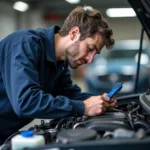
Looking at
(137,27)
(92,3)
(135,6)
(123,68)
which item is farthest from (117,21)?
(135,6)

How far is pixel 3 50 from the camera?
182 cm

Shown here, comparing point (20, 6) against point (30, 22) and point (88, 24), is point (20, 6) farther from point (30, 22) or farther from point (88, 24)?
point (88, 24)

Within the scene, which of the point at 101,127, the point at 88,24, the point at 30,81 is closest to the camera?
the point at 101,127

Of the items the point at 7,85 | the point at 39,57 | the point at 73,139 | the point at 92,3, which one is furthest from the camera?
the point at 92,3

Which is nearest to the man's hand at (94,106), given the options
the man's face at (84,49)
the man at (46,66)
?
the man at (46,66)

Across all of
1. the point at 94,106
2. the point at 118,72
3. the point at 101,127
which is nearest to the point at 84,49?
the point at 94,106

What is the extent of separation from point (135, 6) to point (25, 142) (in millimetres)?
1041

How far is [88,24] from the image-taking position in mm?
1870

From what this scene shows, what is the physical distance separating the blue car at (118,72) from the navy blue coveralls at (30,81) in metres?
4.39

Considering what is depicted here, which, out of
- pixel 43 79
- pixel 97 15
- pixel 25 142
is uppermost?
pixel 97 15

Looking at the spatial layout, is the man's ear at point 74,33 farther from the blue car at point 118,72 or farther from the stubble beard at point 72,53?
the blue car at point 118,72

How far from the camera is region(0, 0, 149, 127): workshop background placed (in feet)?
39.3

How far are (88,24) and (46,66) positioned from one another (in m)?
0.33

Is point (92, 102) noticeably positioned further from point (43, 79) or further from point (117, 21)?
point (117, 21)
